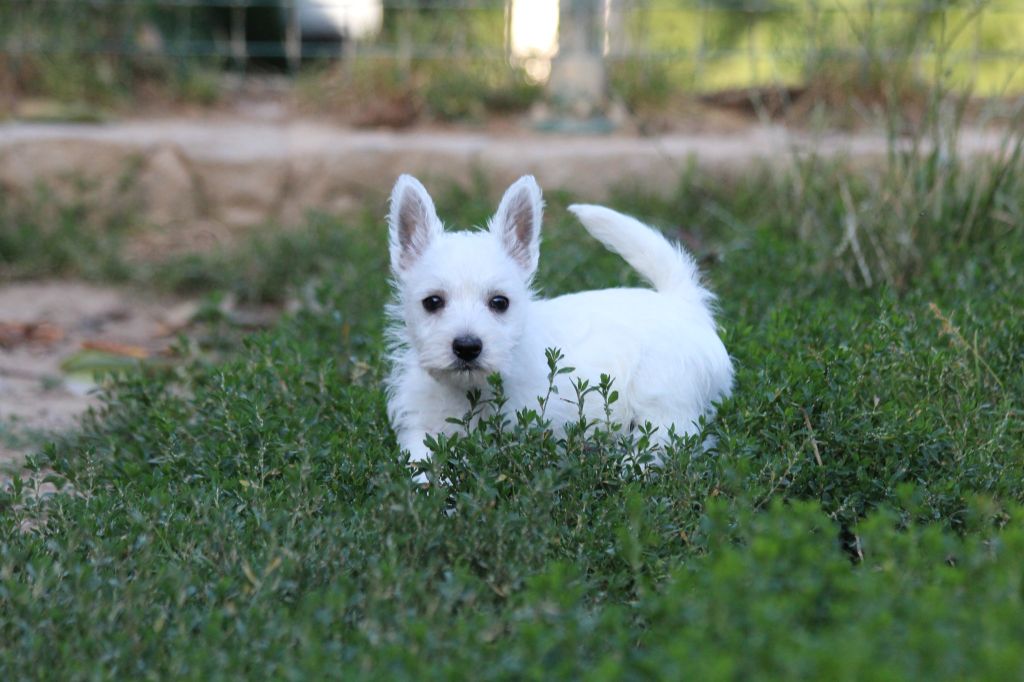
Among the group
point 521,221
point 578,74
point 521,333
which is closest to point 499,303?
point 521,333

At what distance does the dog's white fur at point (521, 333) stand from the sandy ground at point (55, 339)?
5.28 feet

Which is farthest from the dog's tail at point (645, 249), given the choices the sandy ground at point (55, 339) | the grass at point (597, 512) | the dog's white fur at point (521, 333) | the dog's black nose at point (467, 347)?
the sandy ground at point (55, 339)

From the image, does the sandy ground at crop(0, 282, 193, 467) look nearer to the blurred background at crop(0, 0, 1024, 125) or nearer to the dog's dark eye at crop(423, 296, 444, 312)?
the dog's dark eye at crop(423, 296, 444, 312)

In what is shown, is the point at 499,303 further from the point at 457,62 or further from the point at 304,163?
the point at 457,62

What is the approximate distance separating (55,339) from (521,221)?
133 inches

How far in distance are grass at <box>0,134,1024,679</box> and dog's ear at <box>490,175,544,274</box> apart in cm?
76

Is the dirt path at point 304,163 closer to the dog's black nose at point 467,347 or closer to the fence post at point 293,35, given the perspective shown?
the fence post at point 293,35

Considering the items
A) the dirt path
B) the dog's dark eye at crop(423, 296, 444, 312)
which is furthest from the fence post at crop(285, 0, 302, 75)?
the dog's dark eye at crop(423, 296, 444, 312)

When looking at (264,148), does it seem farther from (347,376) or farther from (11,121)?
(347,376)

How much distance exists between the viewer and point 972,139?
7957 millimetres

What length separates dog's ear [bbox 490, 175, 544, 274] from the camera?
4.23m

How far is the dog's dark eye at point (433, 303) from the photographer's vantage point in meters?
4.00

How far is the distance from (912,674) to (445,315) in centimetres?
215

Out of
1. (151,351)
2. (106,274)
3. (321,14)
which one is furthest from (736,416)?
(321,14)
